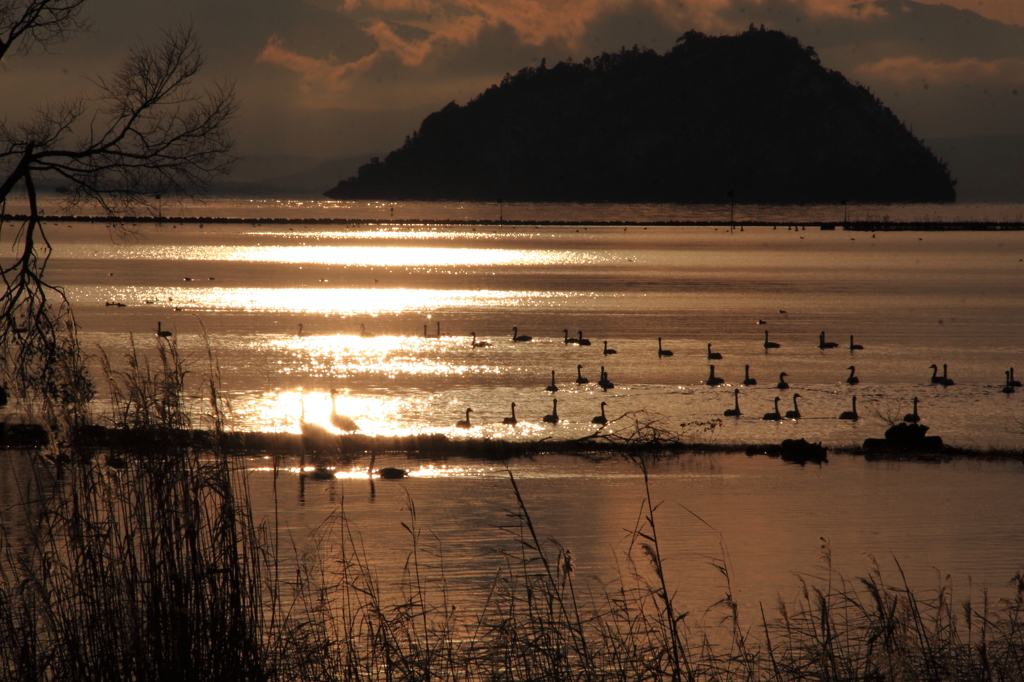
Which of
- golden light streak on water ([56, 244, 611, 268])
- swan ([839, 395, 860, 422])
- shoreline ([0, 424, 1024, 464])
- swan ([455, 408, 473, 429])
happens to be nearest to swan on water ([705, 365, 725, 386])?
swan ([839, 395, 860, 422])

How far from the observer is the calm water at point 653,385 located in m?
16.4

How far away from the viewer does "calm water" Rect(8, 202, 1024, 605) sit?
53.9 ft

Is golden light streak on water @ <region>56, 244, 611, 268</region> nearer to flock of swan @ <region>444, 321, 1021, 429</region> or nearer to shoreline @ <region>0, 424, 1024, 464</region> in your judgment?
flock of swan @ <region>444, 321, 1021, 429</region>

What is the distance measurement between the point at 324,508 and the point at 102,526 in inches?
415

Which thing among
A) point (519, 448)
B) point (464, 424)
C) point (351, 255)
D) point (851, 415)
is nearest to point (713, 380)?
point (851, 415)

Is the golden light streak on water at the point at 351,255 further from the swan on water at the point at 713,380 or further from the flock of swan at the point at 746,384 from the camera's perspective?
the swan on water at the point at 713,380

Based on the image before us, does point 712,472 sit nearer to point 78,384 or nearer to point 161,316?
point 78,384

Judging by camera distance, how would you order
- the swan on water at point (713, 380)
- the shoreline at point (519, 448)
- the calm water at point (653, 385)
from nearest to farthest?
the calm water at point (653, 385)
the shoreline at point (519, 448)
the swan on water at point (713, 380)

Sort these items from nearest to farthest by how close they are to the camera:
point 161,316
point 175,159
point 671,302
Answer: point 175,159
point 161,316
point 671,302

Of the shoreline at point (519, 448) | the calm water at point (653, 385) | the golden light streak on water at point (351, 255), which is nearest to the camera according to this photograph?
the calm water at point (653, 385)

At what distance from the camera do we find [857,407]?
103 ft

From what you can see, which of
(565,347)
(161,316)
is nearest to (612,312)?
(565,347)

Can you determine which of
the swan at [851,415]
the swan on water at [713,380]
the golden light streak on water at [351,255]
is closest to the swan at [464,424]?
the swan at [851,415]

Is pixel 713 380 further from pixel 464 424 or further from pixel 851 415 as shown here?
pixel 464 424
